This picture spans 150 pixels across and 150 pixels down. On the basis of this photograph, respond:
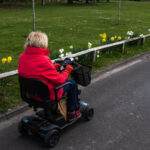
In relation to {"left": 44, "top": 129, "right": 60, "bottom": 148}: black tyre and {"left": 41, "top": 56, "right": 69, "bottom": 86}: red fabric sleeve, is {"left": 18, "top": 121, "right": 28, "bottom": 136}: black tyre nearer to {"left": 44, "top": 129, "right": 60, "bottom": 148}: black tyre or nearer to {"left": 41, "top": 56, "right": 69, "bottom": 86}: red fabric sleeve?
{"left": 44, "top": 129, "right": 60, "bottom": 148}: black tyre

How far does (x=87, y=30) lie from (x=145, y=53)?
5631mm

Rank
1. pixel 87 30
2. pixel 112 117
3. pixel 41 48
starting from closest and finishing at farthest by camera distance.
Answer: pixel 41 48 → pixel 112 117 → pixel 87 30

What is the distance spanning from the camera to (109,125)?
4.45 m

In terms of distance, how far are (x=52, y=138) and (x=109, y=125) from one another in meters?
1.16

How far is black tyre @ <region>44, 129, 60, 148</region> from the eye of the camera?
3.64 metres

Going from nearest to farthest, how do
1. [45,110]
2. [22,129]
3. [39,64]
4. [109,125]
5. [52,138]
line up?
1. [39,64]
2. [52,138]
3. [45,110]
4. [22,129]
5. [109,125]

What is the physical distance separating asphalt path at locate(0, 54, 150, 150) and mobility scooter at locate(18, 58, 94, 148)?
21cm

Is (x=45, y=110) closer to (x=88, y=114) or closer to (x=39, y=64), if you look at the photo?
(x=39, y=64)

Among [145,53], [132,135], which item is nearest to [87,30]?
[145,53]

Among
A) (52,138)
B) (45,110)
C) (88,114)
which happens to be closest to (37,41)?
(45,110)

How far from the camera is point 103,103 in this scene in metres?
5.35

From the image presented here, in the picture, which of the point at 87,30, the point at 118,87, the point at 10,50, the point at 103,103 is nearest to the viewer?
the point at 103,103

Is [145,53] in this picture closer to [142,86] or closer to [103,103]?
[142,86]

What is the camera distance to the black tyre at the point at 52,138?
11.9ft
